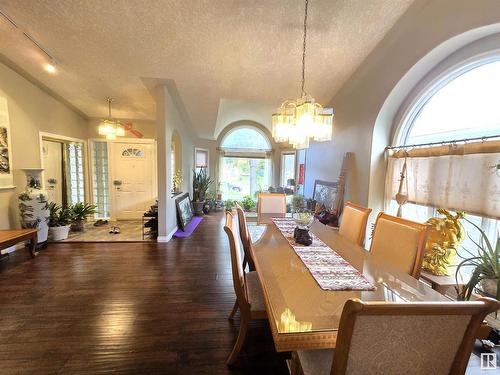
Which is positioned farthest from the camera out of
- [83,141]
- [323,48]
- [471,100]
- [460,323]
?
[83,141]

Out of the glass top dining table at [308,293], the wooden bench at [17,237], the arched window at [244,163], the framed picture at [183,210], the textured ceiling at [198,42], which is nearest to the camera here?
the glass top dining table at [308,293]

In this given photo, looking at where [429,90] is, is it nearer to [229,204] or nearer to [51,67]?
[51,67]

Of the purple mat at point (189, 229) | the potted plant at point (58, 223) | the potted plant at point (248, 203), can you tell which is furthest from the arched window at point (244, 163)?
the potted plant at point (58, 223)

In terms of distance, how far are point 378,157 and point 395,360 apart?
267 centimetres

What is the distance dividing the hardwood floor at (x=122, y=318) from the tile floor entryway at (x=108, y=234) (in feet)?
2.19

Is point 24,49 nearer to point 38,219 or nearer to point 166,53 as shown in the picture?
point 166,53

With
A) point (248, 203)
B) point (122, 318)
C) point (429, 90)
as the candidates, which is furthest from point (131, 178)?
point (429, 90)

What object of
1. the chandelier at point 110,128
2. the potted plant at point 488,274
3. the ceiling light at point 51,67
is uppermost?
the ceiling light at point 51,67

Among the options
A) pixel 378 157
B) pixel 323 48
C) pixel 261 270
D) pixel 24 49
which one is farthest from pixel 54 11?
pixel 378 157

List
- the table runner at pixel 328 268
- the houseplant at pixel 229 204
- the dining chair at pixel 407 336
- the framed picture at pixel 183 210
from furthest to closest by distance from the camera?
the houseplant at pixel 229 204 < the framed picture at pixel 183 210 < the table runner at pixel 328 268 < the dining chair at pixel 407 336

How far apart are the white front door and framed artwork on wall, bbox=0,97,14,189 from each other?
188 centimetres

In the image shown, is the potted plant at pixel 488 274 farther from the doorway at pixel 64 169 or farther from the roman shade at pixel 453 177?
the doorway at pixel 64 169

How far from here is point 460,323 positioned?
754 mm

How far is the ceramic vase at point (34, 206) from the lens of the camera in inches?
130
